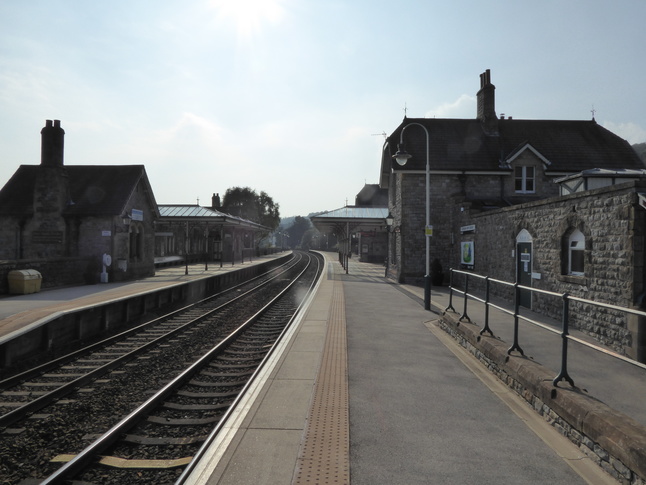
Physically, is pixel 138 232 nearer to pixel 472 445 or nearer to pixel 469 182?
pixel 469 182

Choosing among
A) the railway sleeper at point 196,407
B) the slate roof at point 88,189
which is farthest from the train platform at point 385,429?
the slate roof at point 88,189

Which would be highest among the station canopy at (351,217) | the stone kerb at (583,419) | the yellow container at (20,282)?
the station canopy at (351,217)

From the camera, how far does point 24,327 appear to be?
9609 millimetres

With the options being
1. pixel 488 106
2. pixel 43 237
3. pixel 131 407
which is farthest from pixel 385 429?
pixel 488 106

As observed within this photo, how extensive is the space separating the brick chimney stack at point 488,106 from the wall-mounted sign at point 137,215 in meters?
20.6

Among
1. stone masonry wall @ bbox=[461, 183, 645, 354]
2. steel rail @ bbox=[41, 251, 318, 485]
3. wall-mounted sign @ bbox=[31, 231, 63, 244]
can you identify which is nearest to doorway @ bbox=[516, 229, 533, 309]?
stone masonry wall @ bbox=[461, 183, 645, 354]

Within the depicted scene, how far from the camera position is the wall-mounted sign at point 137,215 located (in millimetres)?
24566

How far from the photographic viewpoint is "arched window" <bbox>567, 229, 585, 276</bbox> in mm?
11383

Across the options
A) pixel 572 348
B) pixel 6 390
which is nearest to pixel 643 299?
pixel 572 348

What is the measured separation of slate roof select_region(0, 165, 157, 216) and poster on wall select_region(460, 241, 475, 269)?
1713 centimetres

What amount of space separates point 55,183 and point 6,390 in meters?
18.3

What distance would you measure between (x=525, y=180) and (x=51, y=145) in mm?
24851

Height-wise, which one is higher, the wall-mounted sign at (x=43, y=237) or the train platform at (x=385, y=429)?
the wall-mounted sign at (x=43, y=237)

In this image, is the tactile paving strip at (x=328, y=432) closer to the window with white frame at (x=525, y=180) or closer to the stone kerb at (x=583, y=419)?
the stone kerb at (x=583, y=419)
